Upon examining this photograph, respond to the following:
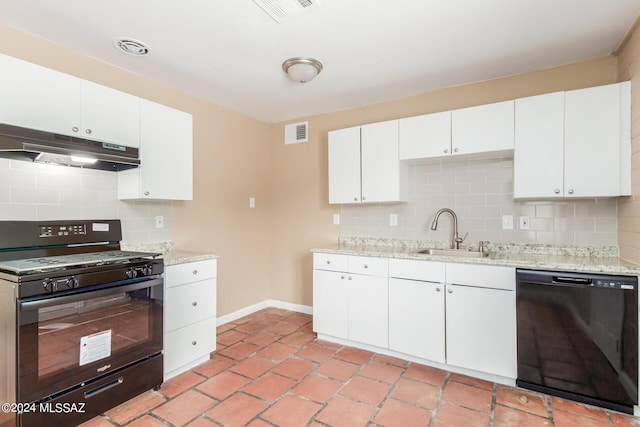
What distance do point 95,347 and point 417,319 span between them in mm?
2197

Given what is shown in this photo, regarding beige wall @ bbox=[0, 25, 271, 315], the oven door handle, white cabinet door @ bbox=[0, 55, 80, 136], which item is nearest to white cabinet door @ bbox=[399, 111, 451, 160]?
beige wall @ bbox=[0, 25, 271, 315]

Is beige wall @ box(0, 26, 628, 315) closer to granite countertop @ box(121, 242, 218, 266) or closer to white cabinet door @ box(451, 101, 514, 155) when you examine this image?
granite countertop @ box(121, 242, 218, 266)

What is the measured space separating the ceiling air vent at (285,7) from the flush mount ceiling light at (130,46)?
100 cm

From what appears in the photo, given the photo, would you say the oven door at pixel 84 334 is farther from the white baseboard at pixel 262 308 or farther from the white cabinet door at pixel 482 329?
the white cabinet door at pixel 482 329

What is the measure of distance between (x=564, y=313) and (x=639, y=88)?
1.48 m

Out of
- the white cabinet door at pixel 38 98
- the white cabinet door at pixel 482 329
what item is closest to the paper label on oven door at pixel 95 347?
the white cabinet door at pixel 38 98

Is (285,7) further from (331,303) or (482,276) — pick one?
(331,303)

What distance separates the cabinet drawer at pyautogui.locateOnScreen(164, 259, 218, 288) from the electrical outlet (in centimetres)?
246

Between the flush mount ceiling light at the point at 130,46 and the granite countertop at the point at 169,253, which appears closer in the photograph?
the flush mount ceiling light at the point at 130,46

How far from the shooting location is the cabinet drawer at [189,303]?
94.6 inches

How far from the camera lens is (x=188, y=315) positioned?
2516mm

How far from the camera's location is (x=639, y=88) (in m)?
2.05

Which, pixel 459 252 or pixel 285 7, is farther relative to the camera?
pixel 459 252

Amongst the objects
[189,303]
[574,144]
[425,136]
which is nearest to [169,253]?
[189,303]
